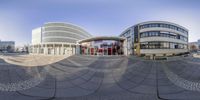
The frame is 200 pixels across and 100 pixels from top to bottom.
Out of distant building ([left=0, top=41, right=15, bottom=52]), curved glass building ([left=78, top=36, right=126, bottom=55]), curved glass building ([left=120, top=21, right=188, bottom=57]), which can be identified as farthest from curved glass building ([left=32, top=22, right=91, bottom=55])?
distant building ([left=0, top=41, right=15, bottom=52])

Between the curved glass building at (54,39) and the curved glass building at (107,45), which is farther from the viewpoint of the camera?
the curved glass building at (54,39)

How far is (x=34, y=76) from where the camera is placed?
6469mm

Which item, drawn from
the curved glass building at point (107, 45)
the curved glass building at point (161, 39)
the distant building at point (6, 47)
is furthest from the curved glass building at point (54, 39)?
the distant building at point (6, 47)

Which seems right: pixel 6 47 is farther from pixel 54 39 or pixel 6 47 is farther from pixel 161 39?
pixel 161 39

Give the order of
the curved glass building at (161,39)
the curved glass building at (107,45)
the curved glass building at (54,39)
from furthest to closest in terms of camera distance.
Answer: the curved glass building at (54,39), the curved glass building at (107,45), the curved glass building at (161,39)

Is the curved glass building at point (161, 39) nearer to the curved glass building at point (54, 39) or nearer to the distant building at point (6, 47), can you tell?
the curved glass building at point (54, 39)

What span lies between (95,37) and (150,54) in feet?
43.1

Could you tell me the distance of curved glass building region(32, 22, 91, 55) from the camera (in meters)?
44.0

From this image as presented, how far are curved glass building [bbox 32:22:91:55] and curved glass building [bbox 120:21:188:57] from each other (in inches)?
1110

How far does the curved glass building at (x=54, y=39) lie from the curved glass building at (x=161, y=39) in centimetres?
2819

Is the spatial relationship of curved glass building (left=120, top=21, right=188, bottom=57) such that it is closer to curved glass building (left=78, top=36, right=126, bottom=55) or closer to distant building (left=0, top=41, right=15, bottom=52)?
curved glass building (left=78, top=36, right=126, bottom=55)

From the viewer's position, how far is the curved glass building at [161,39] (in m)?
14.3

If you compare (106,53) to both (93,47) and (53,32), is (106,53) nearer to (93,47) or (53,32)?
(93,47)

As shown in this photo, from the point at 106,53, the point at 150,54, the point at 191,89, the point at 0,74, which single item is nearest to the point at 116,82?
the point at 191,89
